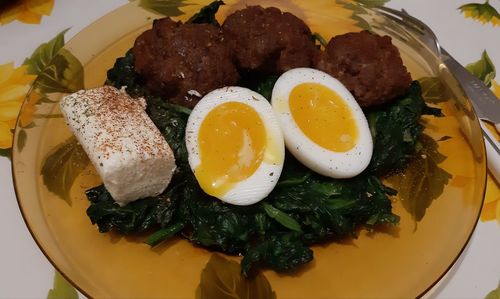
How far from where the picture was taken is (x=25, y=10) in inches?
130

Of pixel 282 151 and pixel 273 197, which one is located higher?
pixel 282 151

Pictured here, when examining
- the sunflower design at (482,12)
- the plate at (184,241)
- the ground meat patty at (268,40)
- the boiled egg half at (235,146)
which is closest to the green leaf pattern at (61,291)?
the plate at (184,241)

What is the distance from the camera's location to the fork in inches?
102

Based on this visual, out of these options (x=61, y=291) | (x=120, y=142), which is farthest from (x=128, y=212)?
(x=61, y=291)

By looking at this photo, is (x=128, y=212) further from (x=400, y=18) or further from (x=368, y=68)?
(x=400, y=18)

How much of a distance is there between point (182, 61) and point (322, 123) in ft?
2.47

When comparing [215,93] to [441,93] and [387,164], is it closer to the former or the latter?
[387,164]

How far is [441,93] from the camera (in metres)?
2.64

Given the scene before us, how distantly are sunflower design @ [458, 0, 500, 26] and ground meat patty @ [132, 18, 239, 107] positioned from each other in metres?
1.82

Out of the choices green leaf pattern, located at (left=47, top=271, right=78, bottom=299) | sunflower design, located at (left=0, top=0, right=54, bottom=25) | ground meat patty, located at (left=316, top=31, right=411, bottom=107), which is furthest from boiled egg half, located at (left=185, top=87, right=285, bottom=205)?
sunflower design, located at (left=0, top=0, right=54, bottom=25)

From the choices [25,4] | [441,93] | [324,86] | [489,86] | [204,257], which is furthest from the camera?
[25,4]

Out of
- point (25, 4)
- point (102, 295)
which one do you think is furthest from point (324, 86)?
point (25, 4)

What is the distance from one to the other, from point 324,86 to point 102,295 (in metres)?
1.36

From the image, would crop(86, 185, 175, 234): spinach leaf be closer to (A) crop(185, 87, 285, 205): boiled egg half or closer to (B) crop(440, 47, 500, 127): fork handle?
(A) crop(185, 87, 285, 205): boiled egg half
